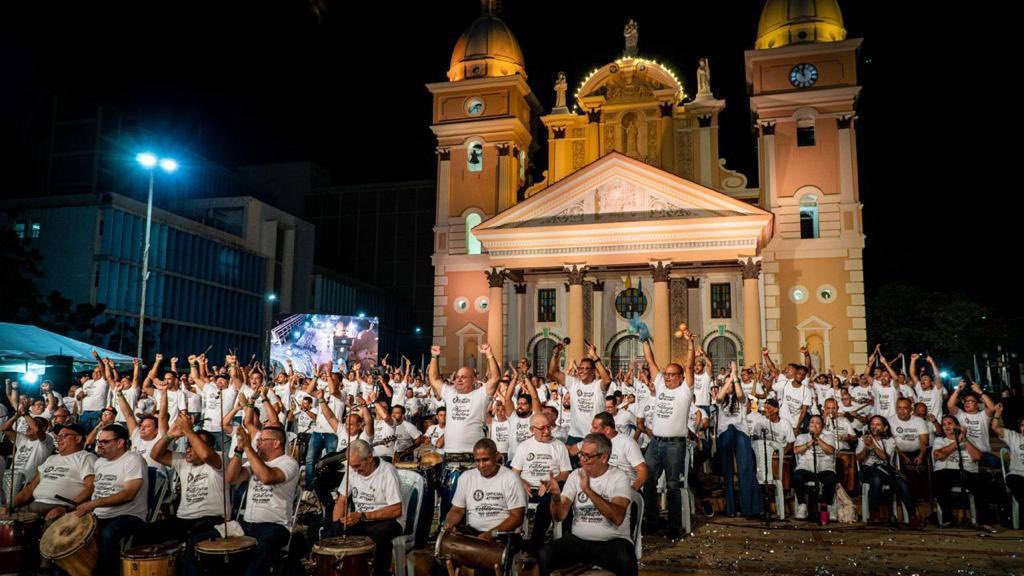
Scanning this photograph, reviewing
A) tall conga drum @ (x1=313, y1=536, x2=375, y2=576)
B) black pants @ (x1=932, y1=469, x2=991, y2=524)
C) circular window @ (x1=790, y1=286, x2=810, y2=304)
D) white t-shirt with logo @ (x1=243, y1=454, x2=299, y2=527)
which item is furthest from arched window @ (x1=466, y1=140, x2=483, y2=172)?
tall conga drum @ (x1=313, y1=536, x2=375, y2=576)

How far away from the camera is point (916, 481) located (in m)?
10.3

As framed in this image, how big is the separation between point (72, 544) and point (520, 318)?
2527cm

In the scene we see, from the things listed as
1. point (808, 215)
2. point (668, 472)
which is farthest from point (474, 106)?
point (668, 472)

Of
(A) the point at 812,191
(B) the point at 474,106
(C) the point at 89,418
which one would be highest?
(B) the point at 474,106

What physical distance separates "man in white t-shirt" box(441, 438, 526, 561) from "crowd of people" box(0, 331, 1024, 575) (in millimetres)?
17

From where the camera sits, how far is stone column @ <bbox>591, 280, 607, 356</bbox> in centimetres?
3067

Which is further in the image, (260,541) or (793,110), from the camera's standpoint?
(793,110)

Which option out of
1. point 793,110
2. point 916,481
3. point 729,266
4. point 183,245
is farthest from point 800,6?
point 183,245

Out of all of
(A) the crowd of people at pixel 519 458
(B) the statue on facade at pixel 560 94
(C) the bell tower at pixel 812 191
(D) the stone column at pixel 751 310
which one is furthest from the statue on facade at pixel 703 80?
(A) the crowd of people at pixel 519 458

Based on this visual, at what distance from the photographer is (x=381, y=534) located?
693 centimetres

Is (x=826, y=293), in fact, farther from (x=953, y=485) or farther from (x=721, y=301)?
(x=953, y=485)

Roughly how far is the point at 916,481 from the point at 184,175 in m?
42.8

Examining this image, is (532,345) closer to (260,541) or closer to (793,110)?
(793,110)

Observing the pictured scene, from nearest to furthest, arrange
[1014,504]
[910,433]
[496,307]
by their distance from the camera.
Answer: [1014,504]
[910,433]
[496,307]
